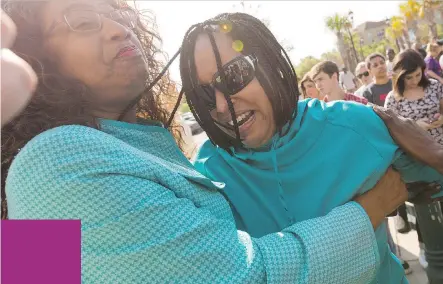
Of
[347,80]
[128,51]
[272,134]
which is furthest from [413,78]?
[347,80]

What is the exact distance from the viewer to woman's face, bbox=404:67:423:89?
13.9ft

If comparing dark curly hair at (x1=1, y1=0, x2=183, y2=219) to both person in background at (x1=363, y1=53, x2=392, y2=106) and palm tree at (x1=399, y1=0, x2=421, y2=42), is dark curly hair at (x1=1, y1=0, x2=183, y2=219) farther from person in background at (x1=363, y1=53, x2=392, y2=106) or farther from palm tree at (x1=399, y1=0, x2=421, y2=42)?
palm tree at (x1=399, y1=0, x2=421, y2=42)

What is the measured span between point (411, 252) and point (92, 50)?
351cm

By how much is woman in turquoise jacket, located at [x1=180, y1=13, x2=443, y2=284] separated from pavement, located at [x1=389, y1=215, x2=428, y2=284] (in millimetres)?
2005

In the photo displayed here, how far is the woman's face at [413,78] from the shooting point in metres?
4.23

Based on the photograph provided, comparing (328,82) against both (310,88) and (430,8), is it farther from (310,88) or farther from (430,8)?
(430,8)

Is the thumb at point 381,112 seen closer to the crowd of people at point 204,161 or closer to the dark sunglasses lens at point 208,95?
the crowd of people at point 204,161

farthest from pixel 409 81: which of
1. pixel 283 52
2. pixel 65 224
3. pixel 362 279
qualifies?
pixel 65 224

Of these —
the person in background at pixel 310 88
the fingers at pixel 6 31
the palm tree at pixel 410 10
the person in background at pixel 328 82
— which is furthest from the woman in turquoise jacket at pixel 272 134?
the palm tree at pixel 410 10

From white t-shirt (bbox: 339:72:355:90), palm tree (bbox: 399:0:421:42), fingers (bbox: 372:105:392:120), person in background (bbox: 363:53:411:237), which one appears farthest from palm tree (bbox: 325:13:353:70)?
fingers (bbox: 372:105:392:120)

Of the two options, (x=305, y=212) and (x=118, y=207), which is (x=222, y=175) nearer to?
(x=305, y=212)

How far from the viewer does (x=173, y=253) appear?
0.88m

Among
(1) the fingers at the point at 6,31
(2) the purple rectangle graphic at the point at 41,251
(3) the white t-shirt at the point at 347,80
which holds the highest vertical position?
(1) the fingers at the point at 6,31

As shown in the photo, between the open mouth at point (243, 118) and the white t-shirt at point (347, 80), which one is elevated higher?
the open mouth at point (243, 118)
